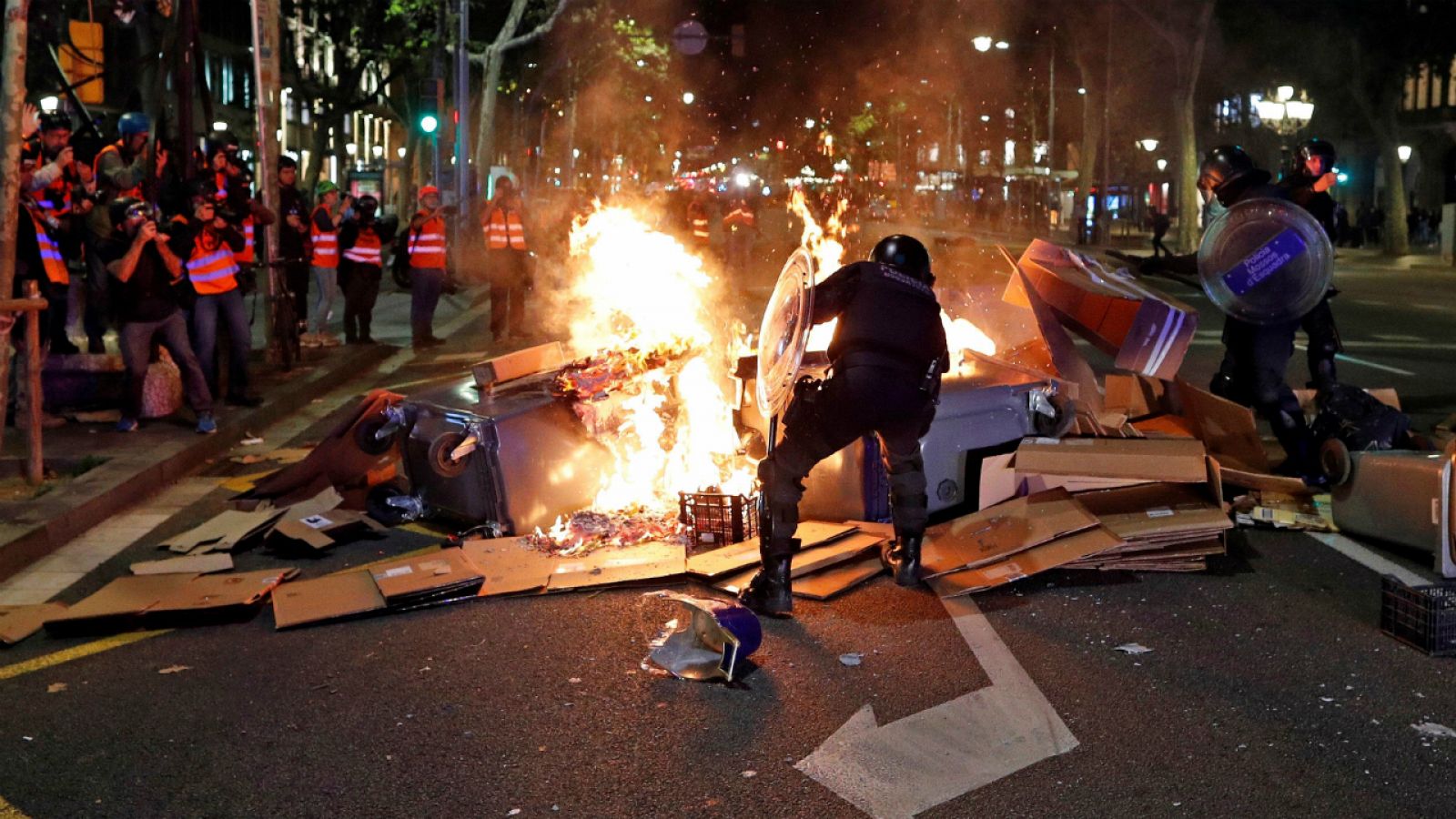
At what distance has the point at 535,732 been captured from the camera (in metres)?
4.62

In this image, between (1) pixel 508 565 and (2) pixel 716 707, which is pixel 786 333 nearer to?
(1) pixel 508 565

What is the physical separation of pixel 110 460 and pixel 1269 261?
7.21m

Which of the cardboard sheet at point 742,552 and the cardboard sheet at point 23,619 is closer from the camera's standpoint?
the cardboard sheet at point 23,619

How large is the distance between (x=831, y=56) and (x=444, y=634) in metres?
32.2

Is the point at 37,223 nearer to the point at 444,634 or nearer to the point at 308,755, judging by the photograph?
the point at 444,634

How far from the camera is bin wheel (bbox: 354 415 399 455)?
7992 millimetres

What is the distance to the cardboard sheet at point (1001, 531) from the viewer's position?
6.35 meters

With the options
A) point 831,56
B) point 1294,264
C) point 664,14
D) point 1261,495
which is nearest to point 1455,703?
point 1261,495

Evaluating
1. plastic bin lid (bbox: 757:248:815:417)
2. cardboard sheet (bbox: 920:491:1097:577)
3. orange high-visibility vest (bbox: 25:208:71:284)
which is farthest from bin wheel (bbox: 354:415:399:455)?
orange high-visibility vest (bbox: 25:208:71:284)

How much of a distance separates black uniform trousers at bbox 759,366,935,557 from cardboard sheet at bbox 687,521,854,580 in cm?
33

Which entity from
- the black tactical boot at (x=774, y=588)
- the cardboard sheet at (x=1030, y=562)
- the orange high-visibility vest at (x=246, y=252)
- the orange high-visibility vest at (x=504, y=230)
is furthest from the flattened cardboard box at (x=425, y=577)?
the orange high-visibility vest at (x=504, y=230)

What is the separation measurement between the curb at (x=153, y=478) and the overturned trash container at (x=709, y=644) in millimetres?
3501

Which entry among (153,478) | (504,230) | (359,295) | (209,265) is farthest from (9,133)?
(504,230)

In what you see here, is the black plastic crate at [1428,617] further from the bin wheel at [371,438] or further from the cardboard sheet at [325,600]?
the bin wheel at [371,438]
